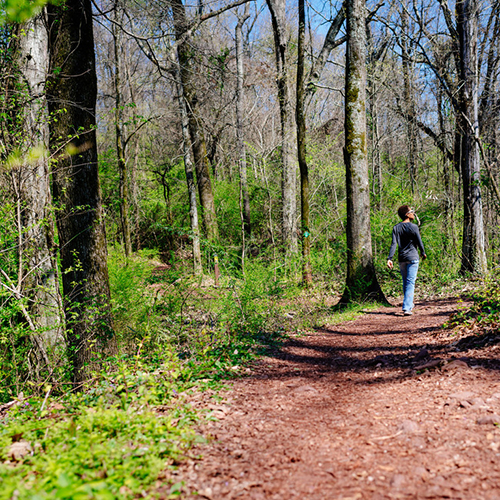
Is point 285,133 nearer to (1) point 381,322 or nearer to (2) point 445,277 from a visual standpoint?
(2) point 445,277

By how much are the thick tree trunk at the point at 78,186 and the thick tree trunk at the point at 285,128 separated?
8.22 metres

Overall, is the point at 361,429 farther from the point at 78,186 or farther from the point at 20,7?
the point at 20,7

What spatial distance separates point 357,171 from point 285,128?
17.1 ft

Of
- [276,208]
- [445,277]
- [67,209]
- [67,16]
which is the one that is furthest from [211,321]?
[276,208]

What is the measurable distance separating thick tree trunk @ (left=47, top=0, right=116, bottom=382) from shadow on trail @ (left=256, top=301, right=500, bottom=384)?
2.48 metres

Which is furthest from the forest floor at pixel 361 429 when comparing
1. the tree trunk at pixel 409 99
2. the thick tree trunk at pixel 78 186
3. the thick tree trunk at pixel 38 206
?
the tree trunk at pixel 409 99

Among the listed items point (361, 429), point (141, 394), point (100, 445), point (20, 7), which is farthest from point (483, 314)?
point (20, 7)

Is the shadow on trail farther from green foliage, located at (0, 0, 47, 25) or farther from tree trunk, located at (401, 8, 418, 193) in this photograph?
tree trunk, located at (401, 8, 418, 193)

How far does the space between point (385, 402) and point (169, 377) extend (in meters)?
1.92

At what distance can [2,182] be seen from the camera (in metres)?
5.07

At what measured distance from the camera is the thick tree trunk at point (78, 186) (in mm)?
5445

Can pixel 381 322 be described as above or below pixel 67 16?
below

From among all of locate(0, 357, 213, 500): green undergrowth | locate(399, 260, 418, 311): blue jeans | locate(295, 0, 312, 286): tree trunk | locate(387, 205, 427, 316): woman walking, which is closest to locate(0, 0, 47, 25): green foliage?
locate(0, 357, 213, 500): green undergrowth

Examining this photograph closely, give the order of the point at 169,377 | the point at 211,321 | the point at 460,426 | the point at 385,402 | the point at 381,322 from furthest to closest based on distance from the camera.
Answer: the point at 381,322 → the point at 211,321 → the point at 169,377 → the point at 385,402 → the point at 460,426
